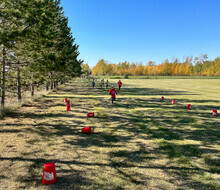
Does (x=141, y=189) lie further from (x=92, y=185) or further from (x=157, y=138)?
(x=157, y=138)

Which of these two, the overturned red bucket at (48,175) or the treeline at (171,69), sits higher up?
the treeline at (171,69)

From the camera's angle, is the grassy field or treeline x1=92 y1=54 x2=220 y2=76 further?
treeline x1=92 y1=54 x2=220 y2=76

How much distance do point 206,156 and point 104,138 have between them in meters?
3.90

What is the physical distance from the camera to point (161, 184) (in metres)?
3.93

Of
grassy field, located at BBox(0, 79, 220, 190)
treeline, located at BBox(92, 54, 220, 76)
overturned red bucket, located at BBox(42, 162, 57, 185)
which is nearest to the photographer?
overturned red bucket, located at BBox(42, 162, 57, 185)

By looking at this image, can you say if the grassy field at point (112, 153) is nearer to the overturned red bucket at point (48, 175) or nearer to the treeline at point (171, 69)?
the overturned red bucket at point (48, 175)

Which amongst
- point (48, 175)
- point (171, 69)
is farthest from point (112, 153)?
point (171, 69)

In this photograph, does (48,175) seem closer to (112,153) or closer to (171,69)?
(112,153)

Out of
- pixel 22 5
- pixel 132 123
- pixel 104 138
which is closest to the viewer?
pixel 104 138

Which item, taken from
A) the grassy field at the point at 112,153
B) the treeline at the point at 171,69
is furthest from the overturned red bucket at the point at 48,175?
the treeline at the point at 171,69

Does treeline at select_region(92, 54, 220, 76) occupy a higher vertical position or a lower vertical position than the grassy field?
higher

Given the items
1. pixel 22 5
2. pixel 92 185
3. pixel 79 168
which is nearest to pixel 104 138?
pixel 79 168

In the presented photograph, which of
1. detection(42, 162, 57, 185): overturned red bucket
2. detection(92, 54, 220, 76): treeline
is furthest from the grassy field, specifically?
detection(92, 54, 220, 76): treeline

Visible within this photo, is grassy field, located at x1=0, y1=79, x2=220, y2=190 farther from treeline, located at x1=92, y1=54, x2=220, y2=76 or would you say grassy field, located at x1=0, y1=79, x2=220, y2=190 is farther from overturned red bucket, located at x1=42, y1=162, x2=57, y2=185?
treeline, located at x1=92, y1=54, x2=220, y2=76
